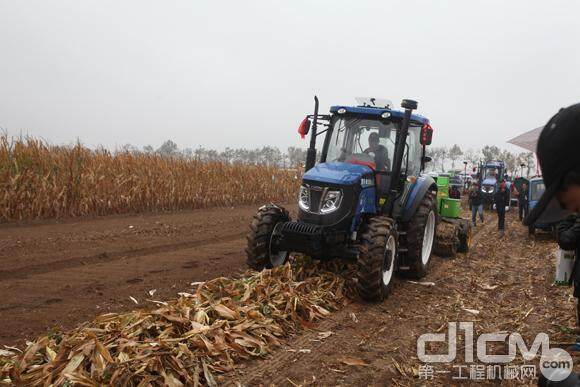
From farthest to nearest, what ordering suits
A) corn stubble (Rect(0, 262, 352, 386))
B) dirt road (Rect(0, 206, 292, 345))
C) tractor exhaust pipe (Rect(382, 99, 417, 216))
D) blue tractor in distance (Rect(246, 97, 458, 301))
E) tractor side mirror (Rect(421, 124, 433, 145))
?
tractor side mirror (Rect(421, 124, 433, 145)) → tractor exhaust pipe (Rect(382, 99, 417, 216)) → blue tractor in distance (Rect(246, 97, 458, 301)) → dirt road (Rect(0, 206, 292, 345)) → corn stubble (Rect(0, 262, 352, 386))

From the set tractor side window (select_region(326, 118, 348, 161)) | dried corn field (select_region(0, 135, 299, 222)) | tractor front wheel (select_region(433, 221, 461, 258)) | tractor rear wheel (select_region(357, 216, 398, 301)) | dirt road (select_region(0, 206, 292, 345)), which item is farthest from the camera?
dried corn field (select_region(0, 135, 299, 222))

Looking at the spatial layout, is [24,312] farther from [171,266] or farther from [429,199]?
[429,199]

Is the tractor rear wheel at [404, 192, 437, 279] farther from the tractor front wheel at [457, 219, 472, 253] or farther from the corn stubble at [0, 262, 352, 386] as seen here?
the tractor front wheel at [457, 219, 472, 253]

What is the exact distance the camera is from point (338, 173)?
6105 mm

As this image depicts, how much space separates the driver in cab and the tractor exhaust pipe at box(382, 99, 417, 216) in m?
0.26

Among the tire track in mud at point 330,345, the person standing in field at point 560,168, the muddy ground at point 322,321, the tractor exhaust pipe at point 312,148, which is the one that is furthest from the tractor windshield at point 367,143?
the person standing in field at point 560,168

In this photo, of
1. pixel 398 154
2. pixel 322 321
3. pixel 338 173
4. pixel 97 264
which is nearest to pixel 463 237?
pixel 398 154

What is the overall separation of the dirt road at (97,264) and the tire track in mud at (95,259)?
0.04 feet

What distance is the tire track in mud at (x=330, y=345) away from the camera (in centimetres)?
361

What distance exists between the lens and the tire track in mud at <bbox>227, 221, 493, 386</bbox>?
361cm

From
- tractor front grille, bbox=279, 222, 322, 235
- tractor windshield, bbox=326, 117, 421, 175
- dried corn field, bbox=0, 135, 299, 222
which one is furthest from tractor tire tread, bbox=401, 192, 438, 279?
dried corn field, bbox=0, 135, 299, 222

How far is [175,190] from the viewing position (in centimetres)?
1499

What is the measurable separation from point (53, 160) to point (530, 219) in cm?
1228

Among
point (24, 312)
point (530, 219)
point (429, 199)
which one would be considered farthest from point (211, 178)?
point (530, 219)
